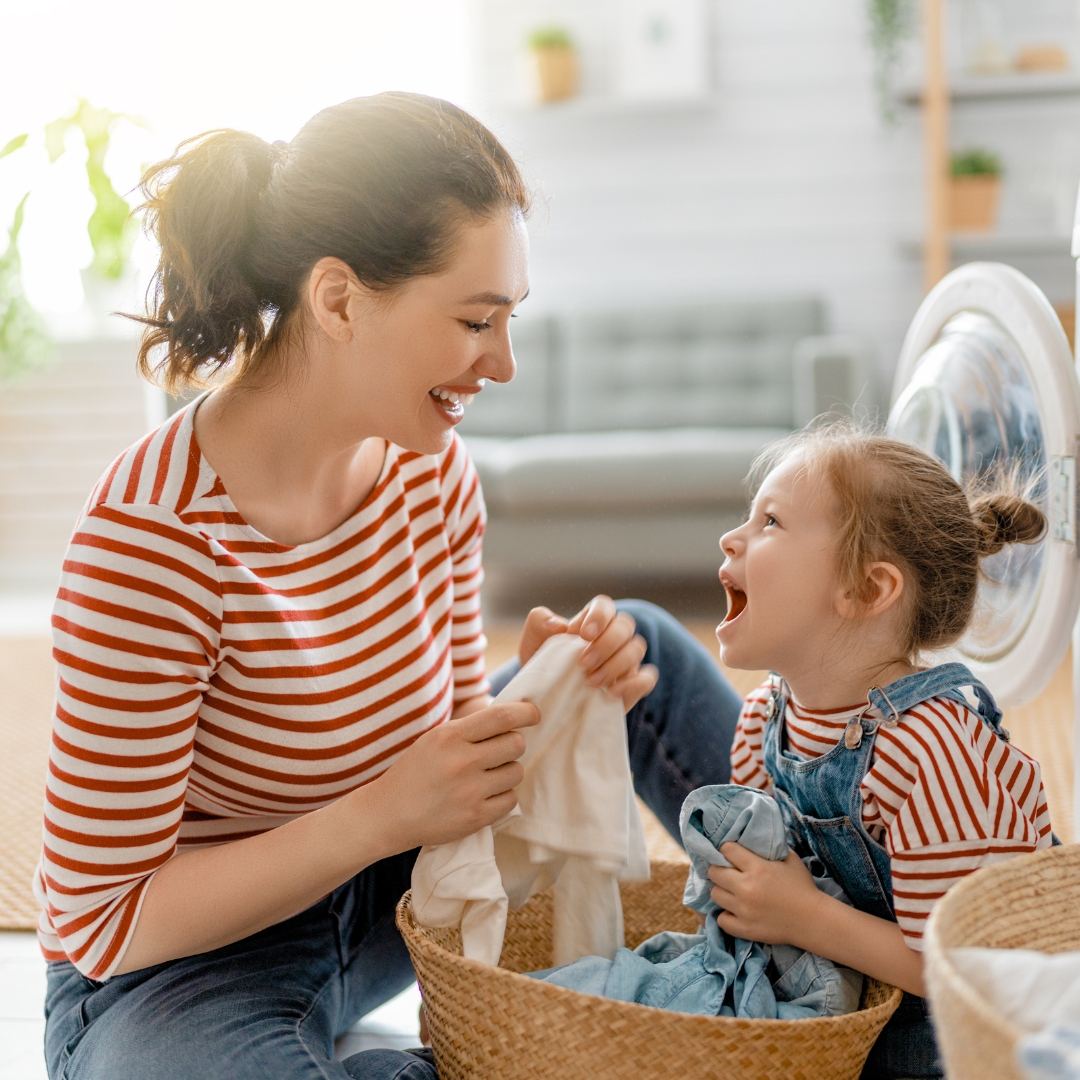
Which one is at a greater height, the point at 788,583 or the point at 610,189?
the point at 610,189

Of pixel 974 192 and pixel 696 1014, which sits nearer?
pixel 696 1014

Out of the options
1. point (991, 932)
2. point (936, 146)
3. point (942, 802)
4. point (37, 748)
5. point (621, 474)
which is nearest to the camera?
point (991, 932)

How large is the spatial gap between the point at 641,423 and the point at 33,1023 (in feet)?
8.22

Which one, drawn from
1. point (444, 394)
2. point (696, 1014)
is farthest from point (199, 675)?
point (696, 1014)

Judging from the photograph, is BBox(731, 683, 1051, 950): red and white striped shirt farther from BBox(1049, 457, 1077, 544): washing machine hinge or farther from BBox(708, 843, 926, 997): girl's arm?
BBox(1049, 457, 1077, 544): washing machine hinge

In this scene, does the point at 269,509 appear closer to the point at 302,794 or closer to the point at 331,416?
the point at 331,416

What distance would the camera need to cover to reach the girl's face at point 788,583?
100cm

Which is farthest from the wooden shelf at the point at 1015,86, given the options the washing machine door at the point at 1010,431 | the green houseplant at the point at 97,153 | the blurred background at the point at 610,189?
the green houseplant at the point at 97,153

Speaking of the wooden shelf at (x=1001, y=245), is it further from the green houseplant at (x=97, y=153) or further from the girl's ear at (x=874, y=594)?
the girl's ear at (x=874, y=594)

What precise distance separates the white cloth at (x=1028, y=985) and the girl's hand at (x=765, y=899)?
0.93 ft

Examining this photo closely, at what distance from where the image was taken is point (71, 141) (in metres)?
3.78

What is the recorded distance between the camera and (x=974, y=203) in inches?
131

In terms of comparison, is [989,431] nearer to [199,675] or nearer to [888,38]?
[199,675]

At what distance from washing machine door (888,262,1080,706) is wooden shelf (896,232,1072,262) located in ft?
6.65
